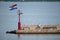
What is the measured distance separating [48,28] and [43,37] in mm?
745

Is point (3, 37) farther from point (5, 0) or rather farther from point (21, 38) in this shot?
point (5, 0)

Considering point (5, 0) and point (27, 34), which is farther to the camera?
point (5, 0)

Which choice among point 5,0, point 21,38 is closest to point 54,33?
point 21,38

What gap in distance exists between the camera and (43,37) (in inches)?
708

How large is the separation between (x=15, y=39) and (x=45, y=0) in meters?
66.9

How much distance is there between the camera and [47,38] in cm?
1798

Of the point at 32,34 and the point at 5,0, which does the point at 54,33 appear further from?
the point at 5,0

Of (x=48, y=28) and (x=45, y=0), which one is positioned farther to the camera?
(x=45, y=0)

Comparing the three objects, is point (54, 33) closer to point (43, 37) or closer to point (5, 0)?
point (43, 37)

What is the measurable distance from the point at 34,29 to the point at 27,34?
17.9 inches

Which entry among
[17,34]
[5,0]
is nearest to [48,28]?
[17,34]

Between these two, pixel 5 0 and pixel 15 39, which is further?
pixel 5 0

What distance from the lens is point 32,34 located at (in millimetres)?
18031

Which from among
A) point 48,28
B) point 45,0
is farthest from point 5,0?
point 48,28
